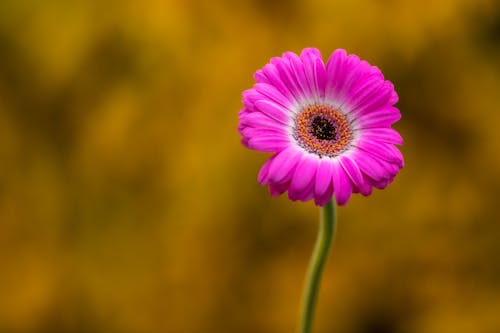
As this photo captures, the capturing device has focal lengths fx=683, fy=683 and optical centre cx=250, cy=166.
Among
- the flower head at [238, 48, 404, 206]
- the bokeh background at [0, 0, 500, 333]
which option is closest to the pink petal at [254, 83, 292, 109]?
the flower head at [238, 48, 404, 206]

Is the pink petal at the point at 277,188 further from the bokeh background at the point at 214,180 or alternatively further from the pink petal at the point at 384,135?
the bokeh background at the point at 214,180

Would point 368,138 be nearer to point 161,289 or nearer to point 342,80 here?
point 342,80

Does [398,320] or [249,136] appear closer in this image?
[249,136]

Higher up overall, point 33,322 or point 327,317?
point 327,317

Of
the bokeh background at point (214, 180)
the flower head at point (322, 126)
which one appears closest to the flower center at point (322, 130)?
the flower head at point (322, 126)

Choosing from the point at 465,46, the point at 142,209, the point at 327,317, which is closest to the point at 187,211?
the point at 142,209

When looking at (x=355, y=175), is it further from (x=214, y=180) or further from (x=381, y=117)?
(x=214, y=180)

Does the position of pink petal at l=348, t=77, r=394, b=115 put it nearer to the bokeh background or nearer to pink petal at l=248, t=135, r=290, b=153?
pink petal at l=248, t=135, r=290, b=153
